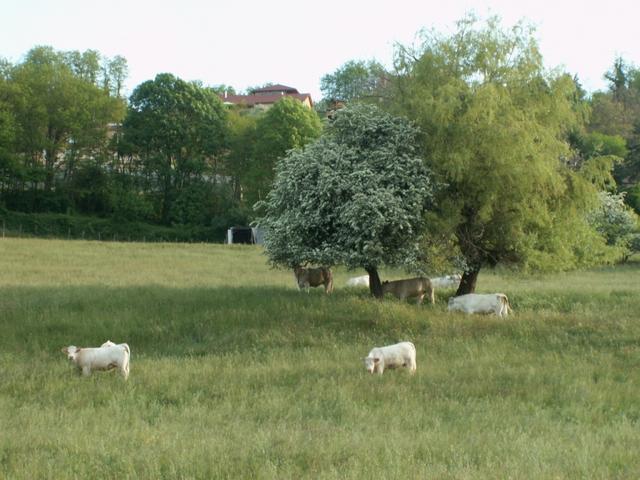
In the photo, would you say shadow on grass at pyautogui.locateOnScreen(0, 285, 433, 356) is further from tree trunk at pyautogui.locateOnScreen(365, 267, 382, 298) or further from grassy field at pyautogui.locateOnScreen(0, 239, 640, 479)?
tree trunk at pyautogui.locateOnScreen(365, 267, 382, 298)

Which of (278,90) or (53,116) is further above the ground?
(278,90)

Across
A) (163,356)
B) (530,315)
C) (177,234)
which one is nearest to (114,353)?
(163,356)

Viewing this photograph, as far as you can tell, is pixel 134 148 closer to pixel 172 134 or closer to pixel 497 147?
pixel 172 134

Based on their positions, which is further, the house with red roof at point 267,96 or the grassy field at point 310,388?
the house with red roof at point 267,96

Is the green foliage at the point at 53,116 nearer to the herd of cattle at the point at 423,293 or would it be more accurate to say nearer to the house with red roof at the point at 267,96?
the house with red roof at the point at 267,96

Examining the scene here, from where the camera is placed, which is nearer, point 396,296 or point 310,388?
point 310,388

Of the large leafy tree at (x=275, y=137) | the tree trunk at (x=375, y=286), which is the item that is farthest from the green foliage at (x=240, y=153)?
the tree trunk at (x=375, y=286)

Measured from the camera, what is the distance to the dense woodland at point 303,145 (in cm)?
2100

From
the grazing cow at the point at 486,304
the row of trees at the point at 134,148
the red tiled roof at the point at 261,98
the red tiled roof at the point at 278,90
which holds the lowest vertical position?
the grazing cow at the point at 486,304

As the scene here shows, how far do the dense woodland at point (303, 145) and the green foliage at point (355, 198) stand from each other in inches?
25.0

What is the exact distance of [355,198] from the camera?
20.1 metres

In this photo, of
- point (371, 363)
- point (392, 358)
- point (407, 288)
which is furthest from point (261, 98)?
point (371, 363)

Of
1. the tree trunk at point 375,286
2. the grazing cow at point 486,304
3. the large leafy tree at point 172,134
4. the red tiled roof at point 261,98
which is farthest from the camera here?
the red tiled roof at point 261,98

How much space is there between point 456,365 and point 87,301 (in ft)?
39.5
